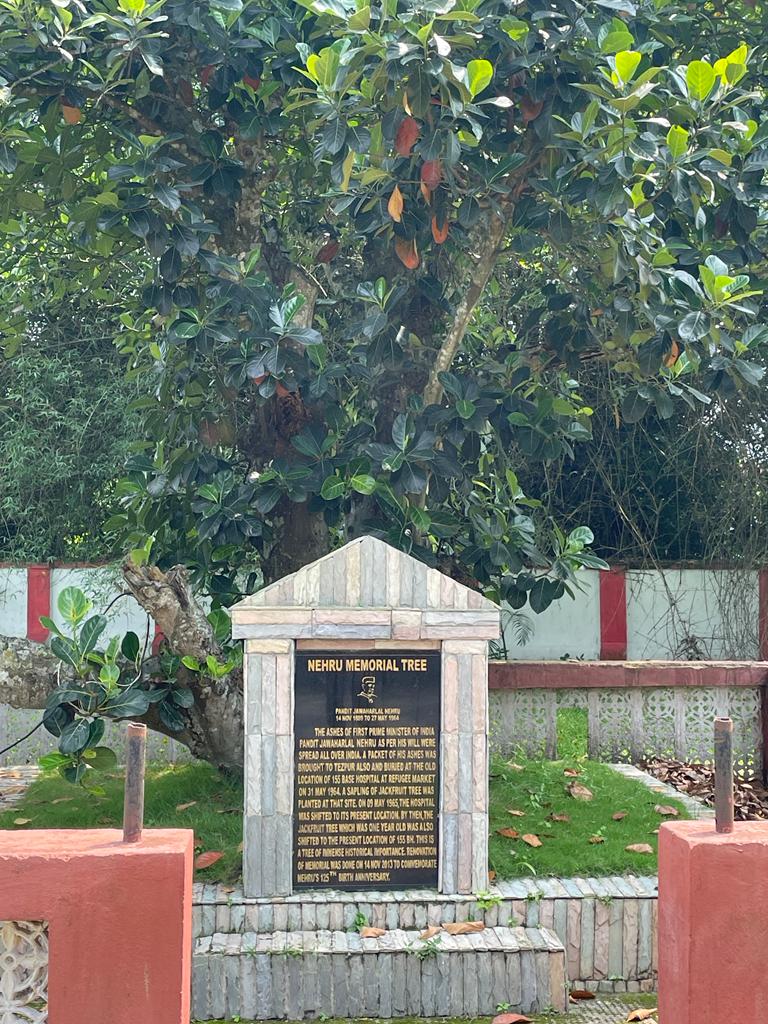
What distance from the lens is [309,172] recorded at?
7930mm

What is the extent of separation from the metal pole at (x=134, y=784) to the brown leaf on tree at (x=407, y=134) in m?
3.49

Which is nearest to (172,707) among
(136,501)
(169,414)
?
(136,501)

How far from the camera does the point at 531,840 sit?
6410mm

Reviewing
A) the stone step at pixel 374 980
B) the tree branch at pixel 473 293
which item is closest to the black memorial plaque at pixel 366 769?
the stone step at pixel 374 980

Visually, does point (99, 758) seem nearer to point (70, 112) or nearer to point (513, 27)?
point (70, 112)

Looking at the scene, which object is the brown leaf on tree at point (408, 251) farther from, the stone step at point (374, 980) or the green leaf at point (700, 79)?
the stone step at point (374, 980)

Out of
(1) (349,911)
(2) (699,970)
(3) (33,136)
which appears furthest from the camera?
(3) (33,136)

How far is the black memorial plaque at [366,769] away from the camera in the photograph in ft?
18.9

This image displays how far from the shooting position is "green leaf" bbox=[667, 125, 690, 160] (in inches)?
226

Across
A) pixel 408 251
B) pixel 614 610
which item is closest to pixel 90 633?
pixel 408 251

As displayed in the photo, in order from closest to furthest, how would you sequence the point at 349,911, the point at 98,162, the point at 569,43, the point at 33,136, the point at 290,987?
the point at 290,987
the point at 349,911
the point at 569,43
the point at 33,136
the point at 98,162

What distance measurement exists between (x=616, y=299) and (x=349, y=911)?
3711 mm

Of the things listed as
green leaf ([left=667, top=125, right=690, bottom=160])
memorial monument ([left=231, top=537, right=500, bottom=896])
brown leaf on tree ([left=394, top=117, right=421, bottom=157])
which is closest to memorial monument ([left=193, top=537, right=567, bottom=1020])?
memorial monument ([left=231, top=537, right=500, bottom=896])

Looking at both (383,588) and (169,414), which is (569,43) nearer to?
(383,588)
